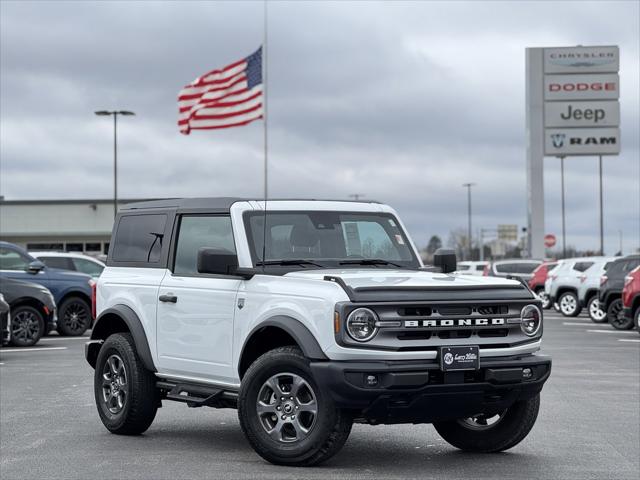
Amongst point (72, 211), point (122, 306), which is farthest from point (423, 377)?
point (72, 211)

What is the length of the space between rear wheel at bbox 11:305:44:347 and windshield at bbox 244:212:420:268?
13.6 meters

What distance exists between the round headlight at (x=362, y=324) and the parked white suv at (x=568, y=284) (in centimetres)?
2665

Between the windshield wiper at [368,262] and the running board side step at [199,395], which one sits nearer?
the running board side step at [199,395]

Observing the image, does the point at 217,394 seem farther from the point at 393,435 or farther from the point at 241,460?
the point at 393,435

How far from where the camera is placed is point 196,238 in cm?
995

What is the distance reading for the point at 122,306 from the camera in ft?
34.1

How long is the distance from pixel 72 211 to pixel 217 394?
8000cm

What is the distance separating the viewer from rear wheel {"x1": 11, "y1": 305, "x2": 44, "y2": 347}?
22312mm

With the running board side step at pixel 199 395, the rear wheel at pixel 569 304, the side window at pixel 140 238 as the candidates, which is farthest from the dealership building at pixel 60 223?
the running board side step at pixel 199 395

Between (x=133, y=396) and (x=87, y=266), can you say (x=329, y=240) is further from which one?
(x=87, y=266)

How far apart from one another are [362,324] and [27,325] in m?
15.4

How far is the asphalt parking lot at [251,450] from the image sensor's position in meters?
8.39

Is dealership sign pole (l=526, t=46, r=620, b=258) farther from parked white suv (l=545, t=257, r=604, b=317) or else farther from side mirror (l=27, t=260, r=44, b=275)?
side mirror (l=27, t=260, r=44, b=275)

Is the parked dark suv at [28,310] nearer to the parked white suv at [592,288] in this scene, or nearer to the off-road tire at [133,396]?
the off-road tire at [133,396]
